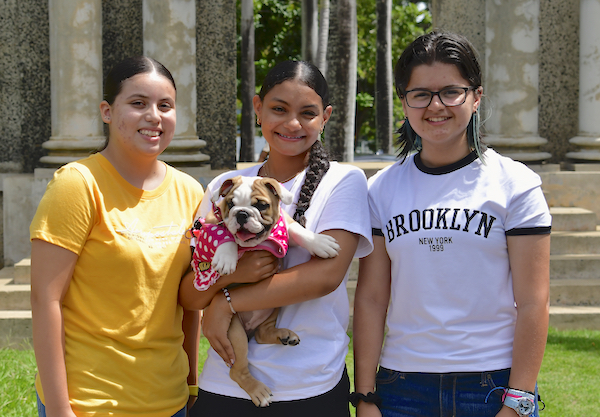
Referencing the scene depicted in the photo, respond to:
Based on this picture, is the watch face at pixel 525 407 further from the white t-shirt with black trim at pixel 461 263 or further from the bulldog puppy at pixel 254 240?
the bulldog puppy at pixel 254 240

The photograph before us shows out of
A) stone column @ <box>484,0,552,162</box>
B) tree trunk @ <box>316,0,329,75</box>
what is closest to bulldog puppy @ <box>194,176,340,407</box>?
stone column @ <box>484,0,552,162</box>

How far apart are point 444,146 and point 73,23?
6.67 meters

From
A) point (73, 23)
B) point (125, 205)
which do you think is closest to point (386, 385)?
point (125, 205)

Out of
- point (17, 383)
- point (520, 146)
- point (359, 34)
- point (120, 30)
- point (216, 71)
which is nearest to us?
point (17, 383)

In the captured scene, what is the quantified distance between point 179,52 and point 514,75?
488cm

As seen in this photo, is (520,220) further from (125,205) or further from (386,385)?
(125,205)

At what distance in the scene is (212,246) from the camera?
2578mm

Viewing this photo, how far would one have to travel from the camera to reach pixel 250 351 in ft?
8.70

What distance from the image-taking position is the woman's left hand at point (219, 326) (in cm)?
261

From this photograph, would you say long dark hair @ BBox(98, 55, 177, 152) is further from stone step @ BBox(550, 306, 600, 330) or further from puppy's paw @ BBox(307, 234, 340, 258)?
stone step @ BBox(550, 306, 600, 330)

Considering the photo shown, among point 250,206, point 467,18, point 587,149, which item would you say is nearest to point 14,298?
point 250,206

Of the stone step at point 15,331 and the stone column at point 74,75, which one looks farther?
the stone column at point 74,75

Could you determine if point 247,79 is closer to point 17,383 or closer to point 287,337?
point 17,383

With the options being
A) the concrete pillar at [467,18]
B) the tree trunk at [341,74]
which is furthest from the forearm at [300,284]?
the tree trunk at [341,74]
